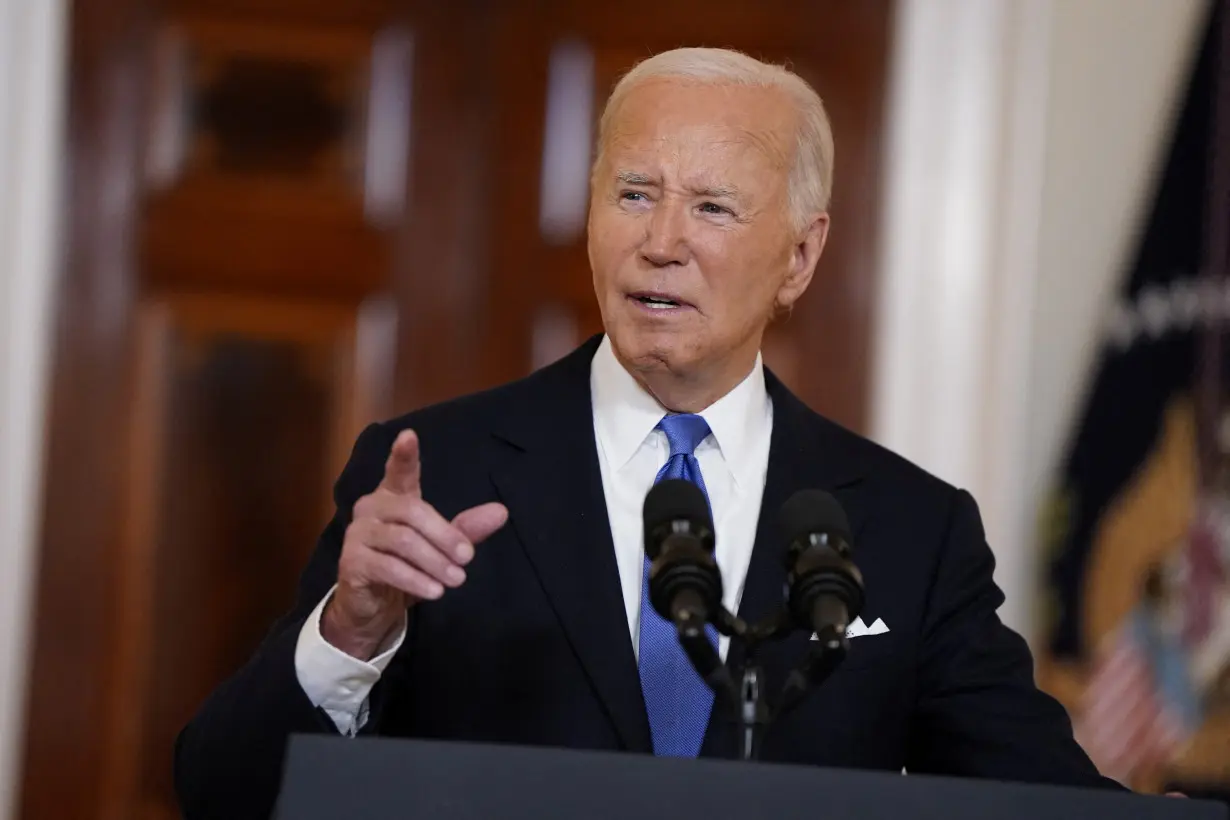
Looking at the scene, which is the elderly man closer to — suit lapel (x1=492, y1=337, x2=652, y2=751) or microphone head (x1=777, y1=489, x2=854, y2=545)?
suit lapel (x1=492, y1=337, x2=652, y2=751)

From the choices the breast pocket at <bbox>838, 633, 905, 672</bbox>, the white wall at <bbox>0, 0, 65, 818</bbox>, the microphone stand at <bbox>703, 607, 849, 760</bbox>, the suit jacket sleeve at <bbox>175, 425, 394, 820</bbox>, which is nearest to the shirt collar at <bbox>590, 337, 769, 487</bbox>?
the breast pocket at <bbox>838, 633, 905, 672</bbox>

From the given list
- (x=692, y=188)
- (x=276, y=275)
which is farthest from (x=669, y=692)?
(x=276, y=275)

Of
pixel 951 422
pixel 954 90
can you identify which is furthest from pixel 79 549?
pixel 954 90

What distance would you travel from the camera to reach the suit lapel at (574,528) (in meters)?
1.60

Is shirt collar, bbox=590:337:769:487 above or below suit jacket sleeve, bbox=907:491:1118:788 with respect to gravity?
above

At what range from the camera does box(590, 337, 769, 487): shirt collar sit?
5.95 ft

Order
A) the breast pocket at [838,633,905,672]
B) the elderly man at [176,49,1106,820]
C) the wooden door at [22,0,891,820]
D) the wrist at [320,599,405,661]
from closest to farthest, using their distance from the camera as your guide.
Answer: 1. the wrist at [320,599,405,661]
2. the elderly man at [176,49,1106,820]
3. the breast pocket at [838,633,905,672]
4. the wooden door at [22,0,891,820]

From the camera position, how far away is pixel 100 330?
331 cm

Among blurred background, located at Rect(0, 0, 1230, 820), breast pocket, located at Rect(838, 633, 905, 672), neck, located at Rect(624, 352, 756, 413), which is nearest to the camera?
breast pocket, located at Rect(838, 633, 905, 672)

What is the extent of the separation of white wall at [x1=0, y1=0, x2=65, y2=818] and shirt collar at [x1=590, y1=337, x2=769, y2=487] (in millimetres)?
1752

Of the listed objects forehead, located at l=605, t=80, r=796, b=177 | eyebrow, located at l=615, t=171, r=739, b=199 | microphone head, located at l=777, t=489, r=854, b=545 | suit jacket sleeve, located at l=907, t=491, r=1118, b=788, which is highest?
forehead, located at l=605, t=80, r=796, b=177

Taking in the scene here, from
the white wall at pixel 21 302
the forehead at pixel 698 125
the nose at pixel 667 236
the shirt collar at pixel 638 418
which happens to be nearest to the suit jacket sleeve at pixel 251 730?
the shirt collar at pixel 638 418

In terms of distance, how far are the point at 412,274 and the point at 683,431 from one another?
5.77 feet

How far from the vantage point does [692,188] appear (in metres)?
1.78
